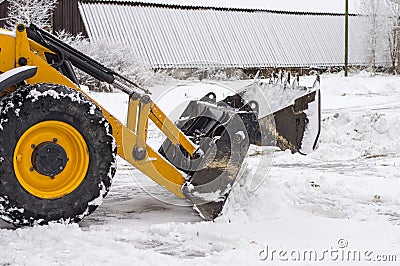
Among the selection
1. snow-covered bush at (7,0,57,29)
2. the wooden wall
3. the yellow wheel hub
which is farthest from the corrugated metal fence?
the yellow wheel hub

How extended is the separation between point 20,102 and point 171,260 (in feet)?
5.30

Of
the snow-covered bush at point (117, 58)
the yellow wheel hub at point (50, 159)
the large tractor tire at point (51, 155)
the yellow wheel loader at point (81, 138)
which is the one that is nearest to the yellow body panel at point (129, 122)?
the yellow wheel loader at point (81, 138)

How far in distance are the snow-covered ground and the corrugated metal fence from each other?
16351 mm

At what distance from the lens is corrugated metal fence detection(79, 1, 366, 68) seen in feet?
81.7

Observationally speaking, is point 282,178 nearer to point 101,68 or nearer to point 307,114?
point 307,114

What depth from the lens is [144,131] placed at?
17.2 feet

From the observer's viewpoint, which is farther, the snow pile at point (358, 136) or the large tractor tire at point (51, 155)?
the snow pile at point (358, 136)

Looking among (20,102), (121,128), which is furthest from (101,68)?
(20,102)

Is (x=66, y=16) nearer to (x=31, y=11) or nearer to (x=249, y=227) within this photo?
(x=31, y=11)

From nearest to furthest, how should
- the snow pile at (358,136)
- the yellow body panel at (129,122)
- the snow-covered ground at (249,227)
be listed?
the snow-covered ground at (249,227) → the yellow body panel at (129,122) → the snow pile at (358,136)

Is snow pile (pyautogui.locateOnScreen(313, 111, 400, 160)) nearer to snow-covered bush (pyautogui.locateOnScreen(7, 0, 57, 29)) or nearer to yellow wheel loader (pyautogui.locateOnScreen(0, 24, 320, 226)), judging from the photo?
yellow wheel loader (pyautogui.locateOnScreen(0, 24, 320, 226))

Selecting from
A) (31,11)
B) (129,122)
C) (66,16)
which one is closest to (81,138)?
(129,122)

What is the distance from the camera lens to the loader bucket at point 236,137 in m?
5.13

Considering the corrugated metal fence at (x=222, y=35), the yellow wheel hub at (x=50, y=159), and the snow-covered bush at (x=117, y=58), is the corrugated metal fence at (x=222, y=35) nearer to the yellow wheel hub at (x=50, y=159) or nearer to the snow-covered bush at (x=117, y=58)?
the snow-covered bush at (x=117, y=58)
